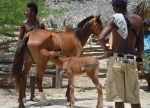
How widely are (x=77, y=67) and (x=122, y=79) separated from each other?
219 centimetres

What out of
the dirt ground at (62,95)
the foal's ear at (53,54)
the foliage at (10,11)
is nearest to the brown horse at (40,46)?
the foal's ear at (53,54)

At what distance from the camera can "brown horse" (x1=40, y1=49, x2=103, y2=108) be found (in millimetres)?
6670

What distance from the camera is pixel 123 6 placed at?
4641 millimetres

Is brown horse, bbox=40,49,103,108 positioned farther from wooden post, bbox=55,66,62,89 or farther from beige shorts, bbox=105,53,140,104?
wooden post, bbox=55,66,62,89

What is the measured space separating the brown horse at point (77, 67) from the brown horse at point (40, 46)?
Result: 0.29 meters

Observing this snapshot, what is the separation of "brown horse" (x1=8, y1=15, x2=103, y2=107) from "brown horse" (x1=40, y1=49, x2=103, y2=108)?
0.94ft

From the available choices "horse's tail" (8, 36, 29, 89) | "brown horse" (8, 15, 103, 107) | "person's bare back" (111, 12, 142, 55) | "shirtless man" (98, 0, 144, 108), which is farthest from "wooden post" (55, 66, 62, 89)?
"person's bare back" (111, 12, 142, 55)

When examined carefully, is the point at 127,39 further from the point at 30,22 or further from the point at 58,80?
the point at 58,80

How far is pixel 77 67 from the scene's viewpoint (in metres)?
6.77

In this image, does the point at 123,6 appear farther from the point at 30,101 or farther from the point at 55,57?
the point at 30,101

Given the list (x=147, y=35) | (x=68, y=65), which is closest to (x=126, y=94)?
(x=68, y=65)

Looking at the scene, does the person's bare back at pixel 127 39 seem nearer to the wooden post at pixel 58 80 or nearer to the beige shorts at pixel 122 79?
the beige shorts at pixel 122 79

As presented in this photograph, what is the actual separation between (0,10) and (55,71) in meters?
2.35

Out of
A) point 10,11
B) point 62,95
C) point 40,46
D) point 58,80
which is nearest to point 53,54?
point 40,46
